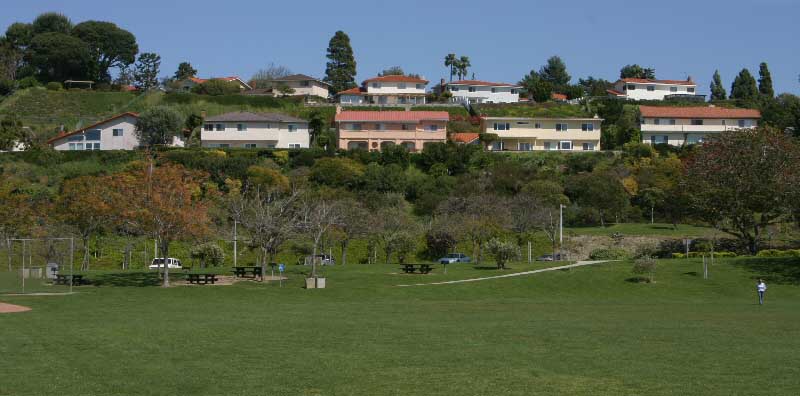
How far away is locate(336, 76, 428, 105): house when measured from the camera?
135750 mm

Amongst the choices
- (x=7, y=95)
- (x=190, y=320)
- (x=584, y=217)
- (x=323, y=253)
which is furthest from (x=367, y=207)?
(x=7, y=95)

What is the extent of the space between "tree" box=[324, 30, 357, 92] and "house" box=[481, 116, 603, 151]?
50774 millimetres

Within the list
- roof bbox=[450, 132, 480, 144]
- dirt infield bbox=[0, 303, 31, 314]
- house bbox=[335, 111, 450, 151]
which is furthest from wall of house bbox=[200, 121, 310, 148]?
dirt infield bbox=[0, 303, 31, 314]

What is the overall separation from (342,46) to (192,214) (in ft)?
392

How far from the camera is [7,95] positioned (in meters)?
134

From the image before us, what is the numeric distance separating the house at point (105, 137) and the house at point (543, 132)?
45.5 m

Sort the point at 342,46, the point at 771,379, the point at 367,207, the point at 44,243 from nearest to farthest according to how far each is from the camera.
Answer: the point at 771,379 < the point at 44,243 < the point at 367,207 < the point at 342,46

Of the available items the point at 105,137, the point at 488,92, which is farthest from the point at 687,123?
the point at 105,137

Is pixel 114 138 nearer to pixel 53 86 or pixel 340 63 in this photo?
pixel 53 86

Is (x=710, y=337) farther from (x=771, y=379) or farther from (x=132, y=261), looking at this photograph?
(x=132, y=261)

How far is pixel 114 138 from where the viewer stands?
110438mm

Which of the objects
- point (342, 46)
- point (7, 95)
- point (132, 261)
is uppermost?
point (342, 46)

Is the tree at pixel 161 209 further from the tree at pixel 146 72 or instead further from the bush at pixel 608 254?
the tree at pixel 146 72

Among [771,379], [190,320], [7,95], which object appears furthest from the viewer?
[7,95]
